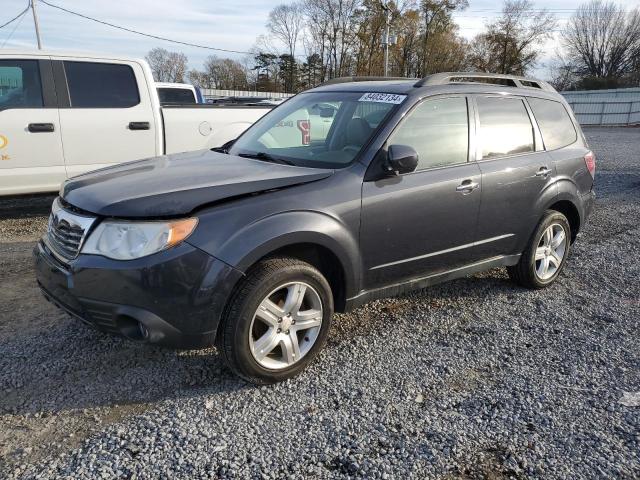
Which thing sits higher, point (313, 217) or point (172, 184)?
point (172, 184)

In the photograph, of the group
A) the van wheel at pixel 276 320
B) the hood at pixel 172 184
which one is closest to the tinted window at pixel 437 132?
the hood at pixel 172 184

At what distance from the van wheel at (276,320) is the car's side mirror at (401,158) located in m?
0.84

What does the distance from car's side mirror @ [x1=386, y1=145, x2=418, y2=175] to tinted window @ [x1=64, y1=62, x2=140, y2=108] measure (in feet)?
14.9

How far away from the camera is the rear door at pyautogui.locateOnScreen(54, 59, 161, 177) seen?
611 cm

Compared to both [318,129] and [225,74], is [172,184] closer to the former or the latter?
[318,129]

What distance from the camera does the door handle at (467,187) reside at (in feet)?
12.0

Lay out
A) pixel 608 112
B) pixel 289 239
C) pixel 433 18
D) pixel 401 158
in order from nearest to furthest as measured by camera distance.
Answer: pixel 289 239 → pixel 401 158 → pixel 608 112 → pixel 433 18

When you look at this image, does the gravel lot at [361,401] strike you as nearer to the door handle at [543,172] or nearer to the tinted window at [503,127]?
the door handle at [543,172]

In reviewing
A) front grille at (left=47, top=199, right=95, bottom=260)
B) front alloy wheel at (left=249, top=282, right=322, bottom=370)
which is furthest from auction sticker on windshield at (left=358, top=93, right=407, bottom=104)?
front grille at (left=47, top=199, right=95, bottom=260)

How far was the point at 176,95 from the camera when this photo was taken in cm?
1229

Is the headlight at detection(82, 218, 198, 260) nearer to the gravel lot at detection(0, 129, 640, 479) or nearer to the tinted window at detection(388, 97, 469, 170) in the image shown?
the gravel lot at detection(0, 129, 640, 479)

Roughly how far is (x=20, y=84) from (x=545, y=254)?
5.98 meters

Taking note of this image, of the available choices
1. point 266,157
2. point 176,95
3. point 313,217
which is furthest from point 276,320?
point 176,95

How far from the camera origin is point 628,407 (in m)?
2.87
